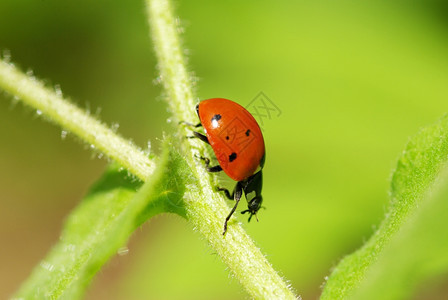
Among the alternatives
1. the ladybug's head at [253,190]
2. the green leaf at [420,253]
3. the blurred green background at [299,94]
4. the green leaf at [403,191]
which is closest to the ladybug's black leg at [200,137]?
the ladybug's head at [253,190]

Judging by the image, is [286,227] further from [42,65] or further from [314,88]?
[42,65]

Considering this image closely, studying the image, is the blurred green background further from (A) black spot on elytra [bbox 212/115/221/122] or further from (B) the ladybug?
(A) black spot on elytra [bbox 212/115/221/122]

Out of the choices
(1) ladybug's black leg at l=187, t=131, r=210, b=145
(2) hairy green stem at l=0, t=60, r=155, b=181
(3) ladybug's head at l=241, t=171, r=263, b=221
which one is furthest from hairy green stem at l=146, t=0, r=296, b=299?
(3) ladybug's head at l=241, t=171, r=263, b=221

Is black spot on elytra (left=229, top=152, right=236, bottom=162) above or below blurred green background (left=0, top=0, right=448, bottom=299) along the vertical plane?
above

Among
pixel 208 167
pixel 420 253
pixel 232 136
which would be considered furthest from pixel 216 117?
pixel 420 253

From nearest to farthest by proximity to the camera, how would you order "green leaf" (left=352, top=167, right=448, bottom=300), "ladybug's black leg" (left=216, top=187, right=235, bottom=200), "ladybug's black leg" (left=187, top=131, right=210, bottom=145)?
"green leaf" (left=352, top=167, right=448, bottom=300) < "ladybug's black leg" (left=216, top=187, right=235, bottom=200) < "ladybug's black leg" (left=187, top=131, right=210, bottom=145)

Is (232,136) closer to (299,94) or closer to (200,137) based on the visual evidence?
(200,137)

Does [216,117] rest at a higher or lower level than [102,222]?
higher
